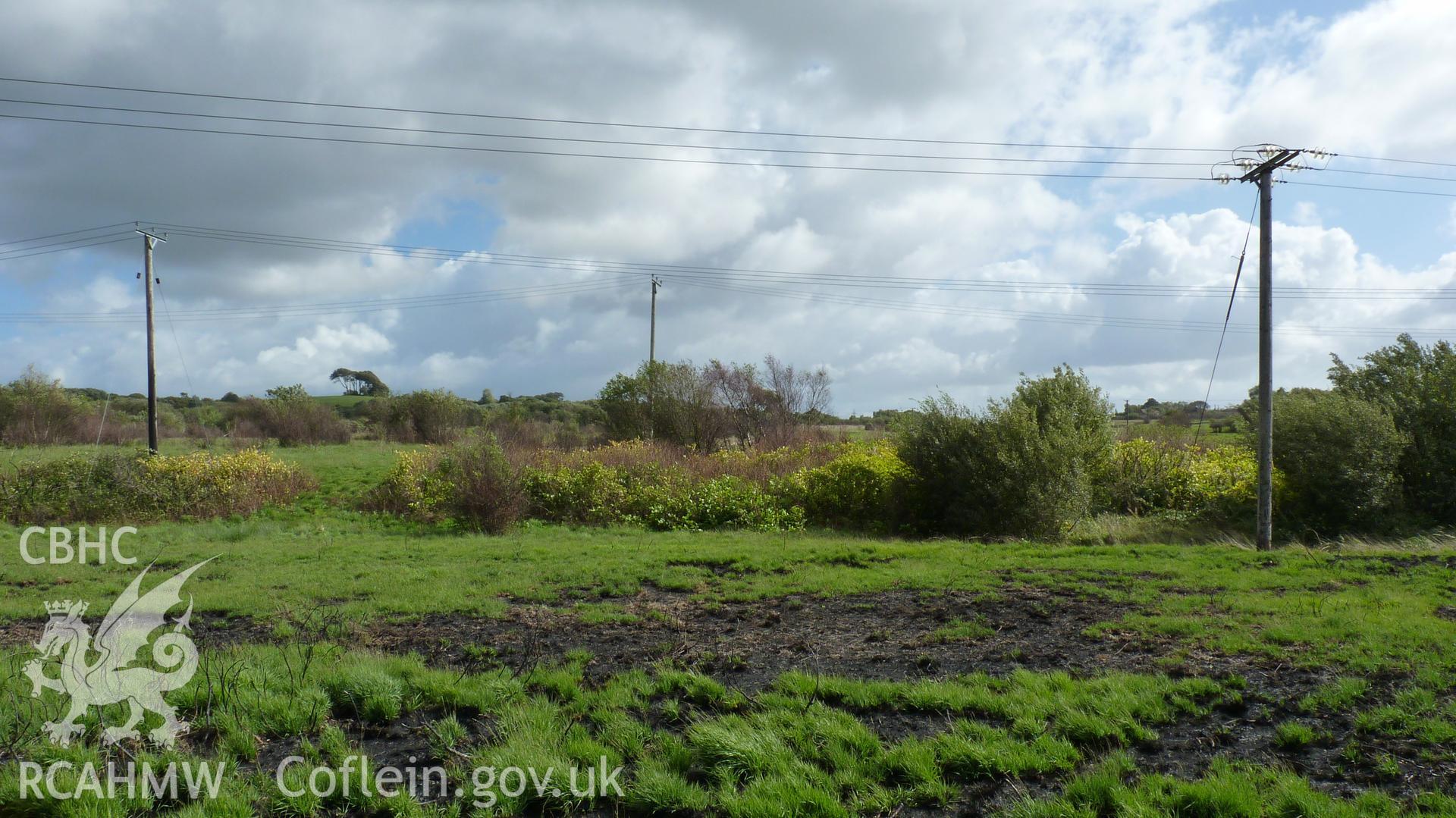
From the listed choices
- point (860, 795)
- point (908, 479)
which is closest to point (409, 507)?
point (908, 479)

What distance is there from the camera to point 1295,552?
12.2 meters

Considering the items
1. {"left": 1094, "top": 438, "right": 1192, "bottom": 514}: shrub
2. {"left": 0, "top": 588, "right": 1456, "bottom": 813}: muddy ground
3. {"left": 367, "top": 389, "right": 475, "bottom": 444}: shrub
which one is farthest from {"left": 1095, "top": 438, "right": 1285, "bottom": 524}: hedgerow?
{"left": 367, "top": 389, "right": 475, "bottom": 444}: shrub

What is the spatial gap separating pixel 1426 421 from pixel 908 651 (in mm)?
17036

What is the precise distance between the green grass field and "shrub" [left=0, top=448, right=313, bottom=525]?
9501 mm

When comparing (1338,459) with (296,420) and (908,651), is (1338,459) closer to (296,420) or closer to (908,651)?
(908,651)

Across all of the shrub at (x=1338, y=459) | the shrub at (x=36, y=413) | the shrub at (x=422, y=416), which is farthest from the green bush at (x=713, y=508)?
the shrub at (x=36, y=413)

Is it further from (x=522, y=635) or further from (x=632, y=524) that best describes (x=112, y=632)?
(x=632, y=524)

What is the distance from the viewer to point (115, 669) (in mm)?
5406

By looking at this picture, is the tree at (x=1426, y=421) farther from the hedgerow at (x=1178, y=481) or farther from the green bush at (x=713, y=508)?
the green bush at (x=713, y=508)

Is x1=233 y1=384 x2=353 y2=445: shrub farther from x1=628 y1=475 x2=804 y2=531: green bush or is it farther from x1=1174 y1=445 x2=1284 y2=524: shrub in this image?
x1=1174 y1=445 x2=1284 y2=524: shrub

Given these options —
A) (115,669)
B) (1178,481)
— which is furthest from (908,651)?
(1178,481)

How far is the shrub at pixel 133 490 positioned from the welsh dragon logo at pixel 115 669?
1301 centimetres

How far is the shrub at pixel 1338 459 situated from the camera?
15.5 m

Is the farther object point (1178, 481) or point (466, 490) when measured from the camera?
point (1178, 481)
